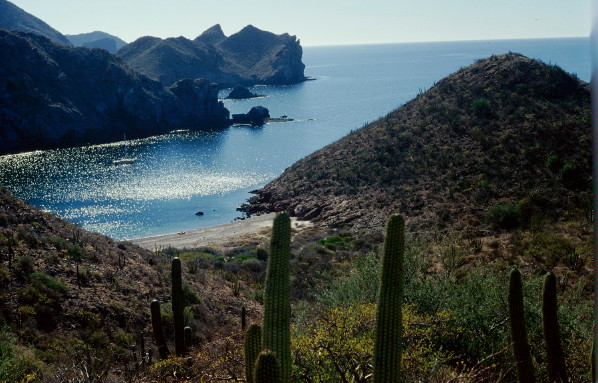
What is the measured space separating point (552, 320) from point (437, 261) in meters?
15.2

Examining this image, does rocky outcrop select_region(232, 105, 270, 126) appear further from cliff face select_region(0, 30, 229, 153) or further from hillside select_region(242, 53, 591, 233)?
hillside select_region(242, 53, 591, 233)

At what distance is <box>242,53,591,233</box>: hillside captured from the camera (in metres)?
37.4

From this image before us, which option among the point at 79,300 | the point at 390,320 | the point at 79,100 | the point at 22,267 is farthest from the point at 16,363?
the point at 79,100

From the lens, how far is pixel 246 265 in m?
33.9

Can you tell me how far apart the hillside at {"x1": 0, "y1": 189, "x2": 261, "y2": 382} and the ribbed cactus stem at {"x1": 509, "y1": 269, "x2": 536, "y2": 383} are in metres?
9.20

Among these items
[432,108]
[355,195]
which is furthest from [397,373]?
[432,108]

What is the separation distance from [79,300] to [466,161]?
112 feet

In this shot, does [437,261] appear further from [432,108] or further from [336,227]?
[432,108]

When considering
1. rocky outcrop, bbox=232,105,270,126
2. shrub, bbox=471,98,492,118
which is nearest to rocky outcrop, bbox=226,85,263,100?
rocky outcrop, bbox=232,105,270,126

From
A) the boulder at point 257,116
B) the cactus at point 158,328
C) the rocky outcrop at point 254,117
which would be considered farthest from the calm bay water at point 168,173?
the cactus at point 158,328

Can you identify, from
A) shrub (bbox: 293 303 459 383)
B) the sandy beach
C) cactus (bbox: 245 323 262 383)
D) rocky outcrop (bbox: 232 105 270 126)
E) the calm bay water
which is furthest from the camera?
rocky outcrop (bbox: 232 105 270 126)

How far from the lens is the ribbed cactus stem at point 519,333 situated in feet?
35.1

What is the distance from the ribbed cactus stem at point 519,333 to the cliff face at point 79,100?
97.7 meters

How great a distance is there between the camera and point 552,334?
11.1m
